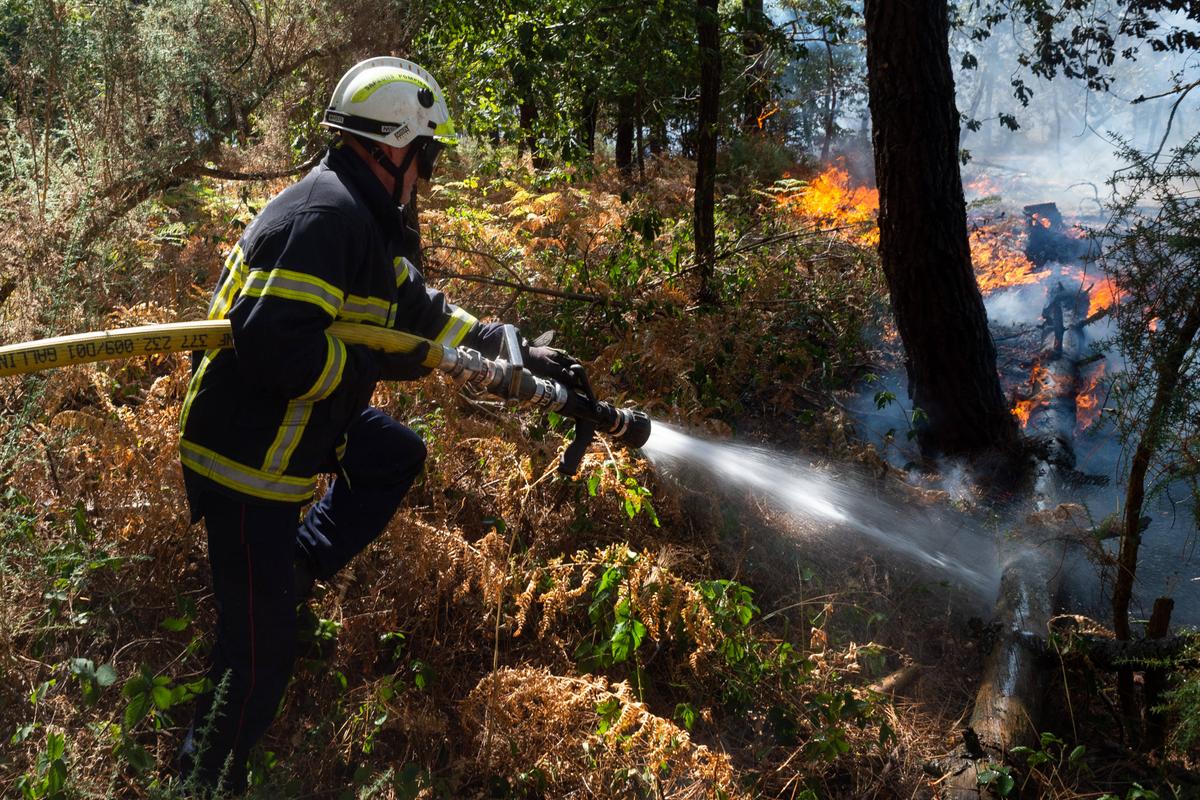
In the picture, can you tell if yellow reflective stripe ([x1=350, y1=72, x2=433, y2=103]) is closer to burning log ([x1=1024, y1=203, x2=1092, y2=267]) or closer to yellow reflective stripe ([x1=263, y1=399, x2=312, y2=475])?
yellow reflective stripe ([x1=263, y1=399, x2=312, y2=475])

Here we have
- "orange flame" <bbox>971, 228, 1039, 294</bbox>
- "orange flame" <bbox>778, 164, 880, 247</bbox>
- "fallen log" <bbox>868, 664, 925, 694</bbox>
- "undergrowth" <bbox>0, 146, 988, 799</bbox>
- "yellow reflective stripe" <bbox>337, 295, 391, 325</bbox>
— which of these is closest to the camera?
"yellow reflective stripe" <bbox>337, 295, 391, 325</bbox>

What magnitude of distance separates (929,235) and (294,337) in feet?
13.9

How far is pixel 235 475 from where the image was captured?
2824 millimetres

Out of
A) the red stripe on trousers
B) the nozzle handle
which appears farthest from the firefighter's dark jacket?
the nozzle handle

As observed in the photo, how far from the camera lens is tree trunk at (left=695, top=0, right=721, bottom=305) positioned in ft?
21.7

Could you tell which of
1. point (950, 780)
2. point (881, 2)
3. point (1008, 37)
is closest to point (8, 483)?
point (950, 780)

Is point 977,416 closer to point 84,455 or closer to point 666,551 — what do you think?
point 666,551

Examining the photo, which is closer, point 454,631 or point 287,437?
point 287,437

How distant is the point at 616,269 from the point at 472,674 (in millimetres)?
3809

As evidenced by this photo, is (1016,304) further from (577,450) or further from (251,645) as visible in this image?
(251,645)

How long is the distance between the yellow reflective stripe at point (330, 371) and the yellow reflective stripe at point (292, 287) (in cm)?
10

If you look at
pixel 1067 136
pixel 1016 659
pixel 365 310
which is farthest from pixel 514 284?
pixel 1067 136

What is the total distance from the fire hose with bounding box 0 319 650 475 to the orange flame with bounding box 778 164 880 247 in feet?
17.3

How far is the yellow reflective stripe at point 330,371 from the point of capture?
270 centimetres
